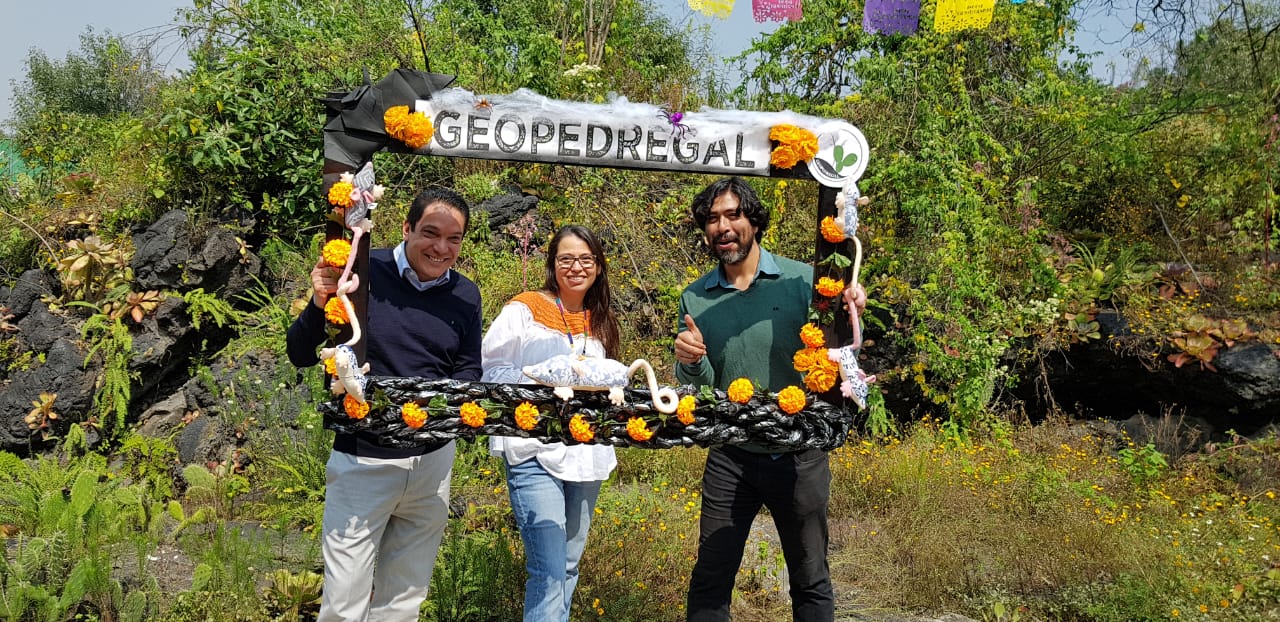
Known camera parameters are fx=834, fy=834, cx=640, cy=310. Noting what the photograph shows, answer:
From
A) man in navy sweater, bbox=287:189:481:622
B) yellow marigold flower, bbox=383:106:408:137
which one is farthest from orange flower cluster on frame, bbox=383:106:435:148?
man in navy sweater, bbox=287:189:481:622

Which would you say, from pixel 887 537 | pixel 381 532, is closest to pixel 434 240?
pixel 381 532

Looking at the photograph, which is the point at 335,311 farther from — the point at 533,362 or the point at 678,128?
the point at 678,128

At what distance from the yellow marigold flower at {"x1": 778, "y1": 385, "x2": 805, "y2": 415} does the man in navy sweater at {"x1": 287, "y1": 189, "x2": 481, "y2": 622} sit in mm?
1142

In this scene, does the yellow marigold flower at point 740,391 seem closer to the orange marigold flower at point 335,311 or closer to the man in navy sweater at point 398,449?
the man in navy sweater at point 398,449

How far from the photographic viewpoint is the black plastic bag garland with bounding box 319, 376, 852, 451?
2758mm

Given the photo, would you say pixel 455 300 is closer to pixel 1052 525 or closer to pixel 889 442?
pixel 1052 525

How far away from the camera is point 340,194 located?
2686 millimetres

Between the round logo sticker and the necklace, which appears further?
the necklace

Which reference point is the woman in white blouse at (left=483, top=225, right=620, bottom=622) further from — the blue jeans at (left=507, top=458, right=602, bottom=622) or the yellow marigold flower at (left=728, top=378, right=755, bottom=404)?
the yellow marigold flower at (left=728, top=378, right=755, bottom=404)

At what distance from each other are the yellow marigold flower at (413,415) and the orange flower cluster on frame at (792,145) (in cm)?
150

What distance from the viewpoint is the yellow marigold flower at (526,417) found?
9.26ft

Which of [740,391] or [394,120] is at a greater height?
[394,120]

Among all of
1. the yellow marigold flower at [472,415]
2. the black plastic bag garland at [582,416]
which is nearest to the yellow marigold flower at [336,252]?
the black plastic bag garland at [582,416]

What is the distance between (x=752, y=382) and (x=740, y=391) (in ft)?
0.62
